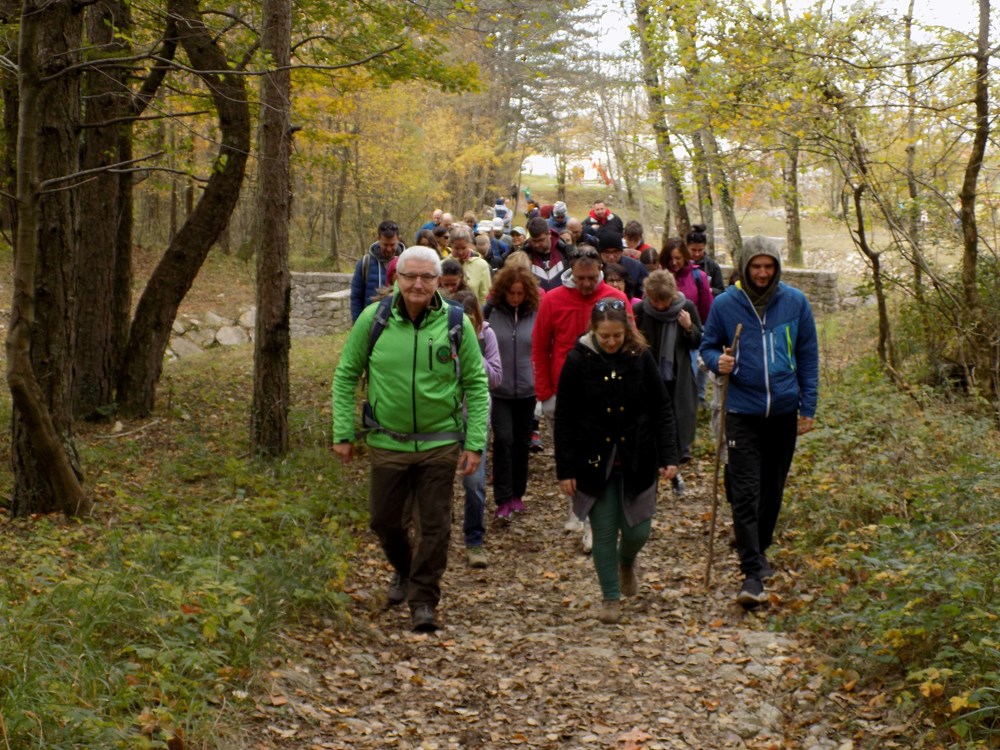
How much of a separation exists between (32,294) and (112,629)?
125 inches

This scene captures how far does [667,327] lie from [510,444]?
5.74 feet

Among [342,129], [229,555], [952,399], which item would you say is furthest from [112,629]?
[342,129]

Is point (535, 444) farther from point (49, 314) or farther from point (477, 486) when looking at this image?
point (49, 314)

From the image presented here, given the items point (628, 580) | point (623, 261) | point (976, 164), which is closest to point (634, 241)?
point (623, 261)

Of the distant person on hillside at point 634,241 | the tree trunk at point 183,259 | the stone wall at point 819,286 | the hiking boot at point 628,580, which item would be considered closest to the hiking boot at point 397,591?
the hiking boot at point 628,580

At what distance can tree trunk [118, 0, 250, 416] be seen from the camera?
1100 centimetres

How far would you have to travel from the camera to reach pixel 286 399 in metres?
9.44

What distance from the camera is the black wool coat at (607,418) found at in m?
5.99

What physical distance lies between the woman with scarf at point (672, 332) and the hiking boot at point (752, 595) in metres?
2.65

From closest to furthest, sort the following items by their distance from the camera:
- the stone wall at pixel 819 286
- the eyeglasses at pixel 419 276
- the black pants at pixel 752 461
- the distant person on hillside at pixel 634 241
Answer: the eyeglasses at pixel 419 276
the black pants at pixel 752 461
the distant person on hillside at pixel 634 241
the stone wall at pixel 819 286

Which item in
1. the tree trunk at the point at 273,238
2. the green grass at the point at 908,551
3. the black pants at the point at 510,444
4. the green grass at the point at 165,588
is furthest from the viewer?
the tree trunk at the point at 273,238

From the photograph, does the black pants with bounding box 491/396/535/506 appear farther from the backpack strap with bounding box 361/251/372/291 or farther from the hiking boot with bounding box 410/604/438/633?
the backpack strap with bounding box 361/251/372/291

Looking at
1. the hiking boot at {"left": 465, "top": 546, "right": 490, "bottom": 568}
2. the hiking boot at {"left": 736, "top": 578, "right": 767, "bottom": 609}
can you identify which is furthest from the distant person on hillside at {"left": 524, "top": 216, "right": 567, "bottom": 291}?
the hiking boot at {"left": 736, "top": 578, "right": 767, "bottom": 609}

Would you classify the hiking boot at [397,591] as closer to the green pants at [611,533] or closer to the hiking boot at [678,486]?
the green pants at [611,533]
